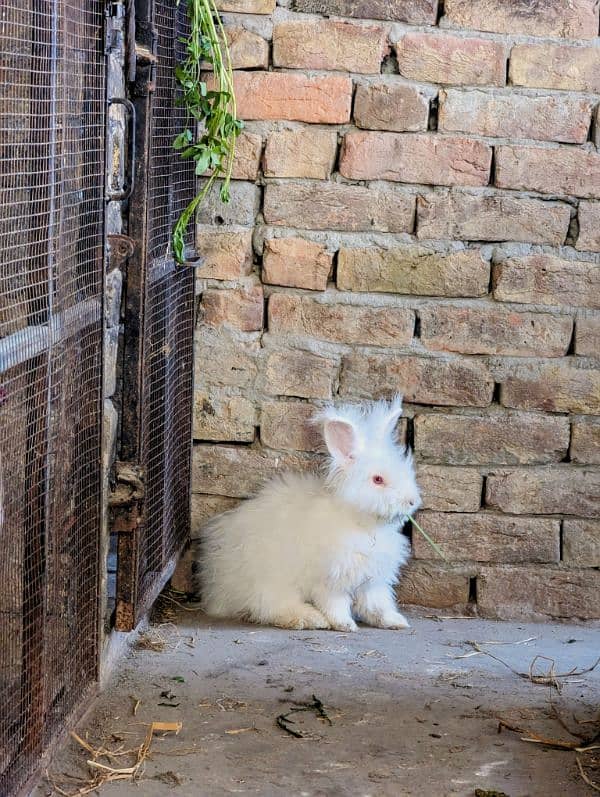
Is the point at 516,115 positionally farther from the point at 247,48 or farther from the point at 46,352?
the point at 46,352

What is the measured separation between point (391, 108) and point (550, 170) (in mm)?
524

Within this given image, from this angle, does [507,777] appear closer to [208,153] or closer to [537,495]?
[537,495]

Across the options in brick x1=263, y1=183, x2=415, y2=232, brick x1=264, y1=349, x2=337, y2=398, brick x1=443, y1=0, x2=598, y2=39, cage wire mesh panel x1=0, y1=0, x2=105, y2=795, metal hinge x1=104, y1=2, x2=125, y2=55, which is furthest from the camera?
brick x1=264, y1=349, x2=337, y2=398

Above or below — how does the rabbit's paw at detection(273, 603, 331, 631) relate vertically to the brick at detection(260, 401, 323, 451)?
below

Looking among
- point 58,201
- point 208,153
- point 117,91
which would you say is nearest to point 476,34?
point 208,153

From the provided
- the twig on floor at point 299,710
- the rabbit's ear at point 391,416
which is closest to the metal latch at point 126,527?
the twig on floor at point 299,710

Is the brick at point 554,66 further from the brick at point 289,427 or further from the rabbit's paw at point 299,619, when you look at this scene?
the rabbit's paw at point 299,619

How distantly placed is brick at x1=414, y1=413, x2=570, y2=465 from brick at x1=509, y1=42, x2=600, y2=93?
40.3 inches

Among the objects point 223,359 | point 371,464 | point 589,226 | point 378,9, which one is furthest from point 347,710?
point 378,9

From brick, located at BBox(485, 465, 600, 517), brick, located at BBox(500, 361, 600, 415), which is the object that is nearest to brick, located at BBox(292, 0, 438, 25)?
brick, located at BBox(500, 361, 600, 415)

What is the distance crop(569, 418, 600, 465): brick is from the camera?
370 cm

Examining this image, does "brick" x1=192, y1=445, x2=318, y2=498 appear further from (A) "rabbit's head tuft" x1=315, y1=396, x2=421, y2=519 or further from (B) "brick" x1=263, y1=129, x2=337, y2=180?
(B) "brick" x1=263, y1=129, x2=337, y2=180

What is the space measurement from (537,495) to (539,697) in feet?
2.56

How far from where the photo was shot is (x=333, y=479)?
11.9ft
